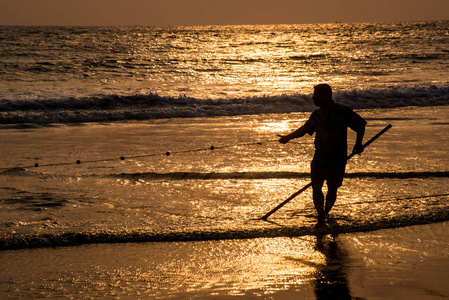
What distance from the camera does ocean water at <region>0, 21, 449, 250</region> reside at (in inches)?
221

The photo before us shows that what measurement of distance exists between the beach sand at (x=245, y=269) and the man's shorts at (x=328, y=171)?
59cm

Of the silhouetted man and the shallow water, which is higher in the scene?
the silhouetted man

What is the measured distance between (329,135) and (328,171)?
1.20 ft

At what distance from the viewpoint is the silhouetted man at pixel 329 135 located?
527 centimetres

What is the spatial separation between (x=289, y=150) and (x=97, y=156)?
3.34m

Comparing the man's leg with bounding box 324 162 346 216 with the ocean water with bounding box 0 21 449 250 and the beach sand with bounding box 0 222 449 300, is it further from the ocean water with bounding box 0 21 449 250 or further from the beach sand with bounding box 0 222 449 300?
the beach sand with bounding box 0 222 449 300

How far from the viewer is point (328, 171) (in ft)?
17.7

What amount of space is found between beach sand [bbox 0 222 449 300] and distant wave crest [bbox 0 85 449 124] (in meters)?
11.1

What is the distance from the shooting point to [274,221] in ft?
18.4

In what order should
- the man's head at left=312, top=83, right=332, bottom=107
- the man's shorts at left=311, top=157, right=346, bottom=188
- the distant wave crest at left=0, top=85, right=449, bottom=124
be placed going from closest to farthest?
the man's head at left=312, top=83, right=332, bottom=107, the man's shorts at left=311, top=157, right=346, bottom=188, the distant wave crest at left=0, top=85, right=449, bottom=124

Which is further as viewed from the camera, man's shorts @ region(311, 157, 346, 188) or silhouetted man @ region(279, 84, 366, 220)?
man's shorts @ region(311, 157, 346, 188)

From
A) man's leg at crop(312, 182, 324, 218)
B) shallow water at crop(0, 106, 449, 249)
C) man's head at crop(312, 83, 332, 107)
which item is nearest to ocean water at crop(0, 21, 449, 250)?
shallow water at crop(0, 106, 449, 249)

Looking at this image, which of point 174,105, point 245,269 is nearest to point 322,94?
point 245,269

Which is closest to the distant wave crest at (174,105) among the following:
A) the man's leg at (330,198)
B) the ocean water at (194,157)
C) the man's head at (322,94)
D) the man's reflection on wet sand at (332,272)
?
the ocean water at (194,157)
